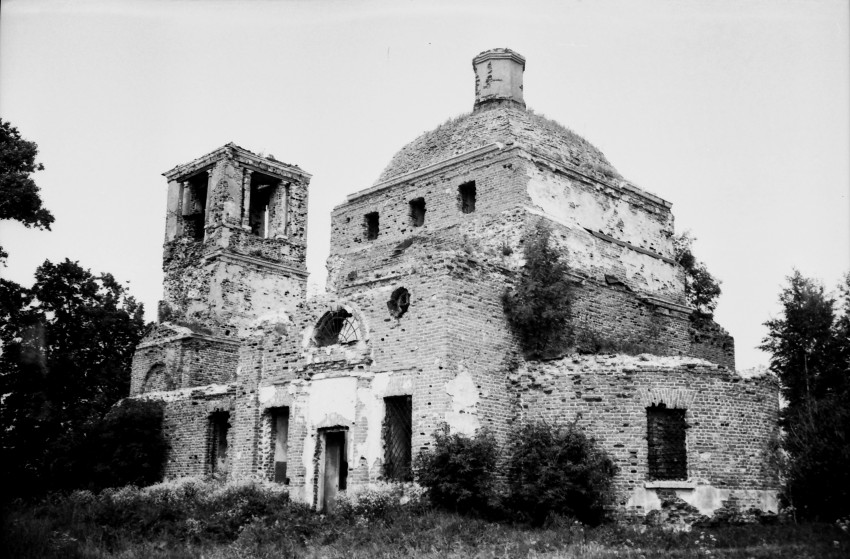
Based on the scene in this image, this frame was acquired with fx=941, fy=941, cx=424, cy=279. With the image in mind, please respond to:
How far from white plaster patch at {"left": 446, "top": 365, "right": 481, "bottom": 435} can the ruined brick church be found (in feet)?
0.10

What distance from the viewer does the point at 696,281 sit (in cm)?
2444

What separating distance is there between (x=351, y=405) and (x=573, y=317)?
193 inches

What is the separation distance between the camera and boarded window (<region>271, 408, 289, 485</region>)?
61.0ft

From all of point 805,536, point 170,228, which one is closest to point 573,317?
point 805,536

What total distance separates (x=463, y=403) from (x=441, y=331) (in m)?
1.31

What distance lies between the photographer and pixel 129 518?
A: 17000mm

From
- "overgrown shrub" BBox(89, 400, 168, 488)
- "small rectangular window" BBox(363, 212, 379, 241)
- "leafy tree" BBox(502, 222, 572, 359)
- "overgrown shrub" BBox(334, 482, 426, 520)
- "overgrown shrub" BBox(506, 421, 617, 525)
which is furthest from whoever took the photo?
"small rectangular window" BBox(363, 212, 379, 241)

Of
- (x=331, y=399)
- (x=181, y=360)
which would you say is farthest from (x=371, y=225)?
(x=331, y=399)

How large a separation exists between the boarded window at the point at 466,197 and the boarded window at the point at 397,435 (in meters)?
5.63

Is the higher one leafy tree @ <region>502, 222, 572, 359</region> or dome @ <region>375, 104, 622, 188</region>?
dome @ <region>375, 104, 622, 188</region>

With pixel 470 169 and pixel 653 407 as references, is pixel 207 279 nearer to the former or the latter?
pixel 470 169

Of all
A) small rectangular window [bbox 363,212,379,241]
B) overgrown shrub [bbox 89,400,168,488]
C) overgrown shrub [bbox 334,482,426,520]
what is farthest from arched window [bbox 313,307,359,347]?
overgrown shrub [bbox 89,400,168,488]

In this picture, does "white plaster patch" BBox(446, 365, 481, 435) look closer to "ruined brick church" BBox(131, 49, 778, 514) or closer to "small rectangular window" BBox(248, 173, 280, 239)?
"ruined brick church" BBox(131, 49, 778, 514)

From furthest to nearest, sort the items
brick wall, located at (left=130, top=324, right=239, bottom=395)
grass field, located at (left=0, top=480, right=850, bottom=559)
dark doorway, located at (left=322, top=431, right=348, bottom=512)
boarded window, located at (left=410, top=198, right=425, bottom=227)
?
brick wall, located at (left=130, top=324, right=239, bottom=395)
boarded window, located at (left=410, top=198, right=425, bottom=227)
dark doorway, located at (left=322, top=431, right=348, bottom=512)
grass field, located at (left=0, top=480, right=850, bottom=559)
